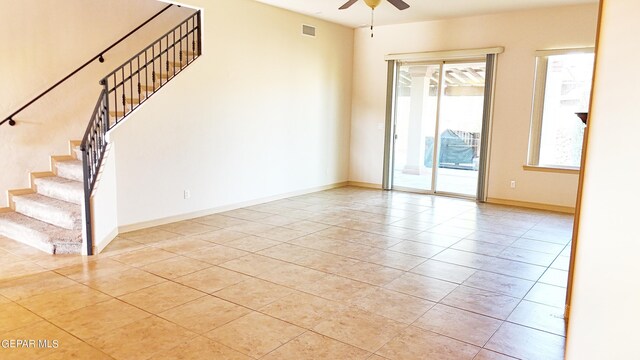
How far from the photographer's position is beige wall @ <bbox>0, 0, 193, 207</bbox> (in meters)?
5.12

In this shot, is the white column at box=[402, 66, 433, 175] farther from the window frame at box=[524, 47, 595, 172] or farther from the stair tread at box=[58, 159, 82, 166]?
the stair tread at box=[58, 159, 82, 166]

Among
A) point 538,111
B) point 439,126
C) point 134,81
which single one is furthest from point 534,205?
point 134,81

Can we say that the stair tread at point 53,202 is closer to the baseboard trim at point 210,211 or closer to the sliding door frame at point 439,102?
the baseboard trim at point 210,211

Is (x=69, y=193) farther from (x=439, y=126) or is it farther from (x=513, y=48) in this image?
(x=513, y=48)

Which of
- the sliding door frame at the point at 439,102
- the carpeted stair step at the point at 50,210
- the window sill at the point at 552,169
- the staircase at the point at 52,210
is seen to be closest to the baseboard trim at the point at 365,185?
the sliding door frame at the point at 439,102

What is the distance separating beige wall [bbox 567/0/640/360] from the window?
6.16 metres

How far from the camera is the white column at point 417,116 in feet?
27.3

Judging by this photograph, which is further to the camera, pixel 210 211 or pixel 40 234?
pixel 210 211

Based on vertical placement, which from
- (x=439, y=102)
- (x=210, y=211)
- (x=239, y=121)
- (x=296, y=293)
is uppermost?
(x=439, y=102)

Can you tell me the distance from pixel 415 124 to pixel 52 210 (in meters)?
6.44

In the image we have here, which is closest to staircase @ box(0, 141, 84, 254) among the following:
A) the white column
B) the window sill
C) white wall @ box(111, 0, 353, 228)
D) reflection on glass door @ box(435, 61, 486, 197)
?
white wall @ box(111, 0, 353, 228)

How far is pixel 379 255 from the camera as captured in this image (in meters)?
4.57

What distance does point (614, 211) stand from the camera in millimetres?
1295

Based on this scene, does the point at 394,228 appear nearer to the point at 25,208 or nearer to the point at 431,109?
the point at 431,109
